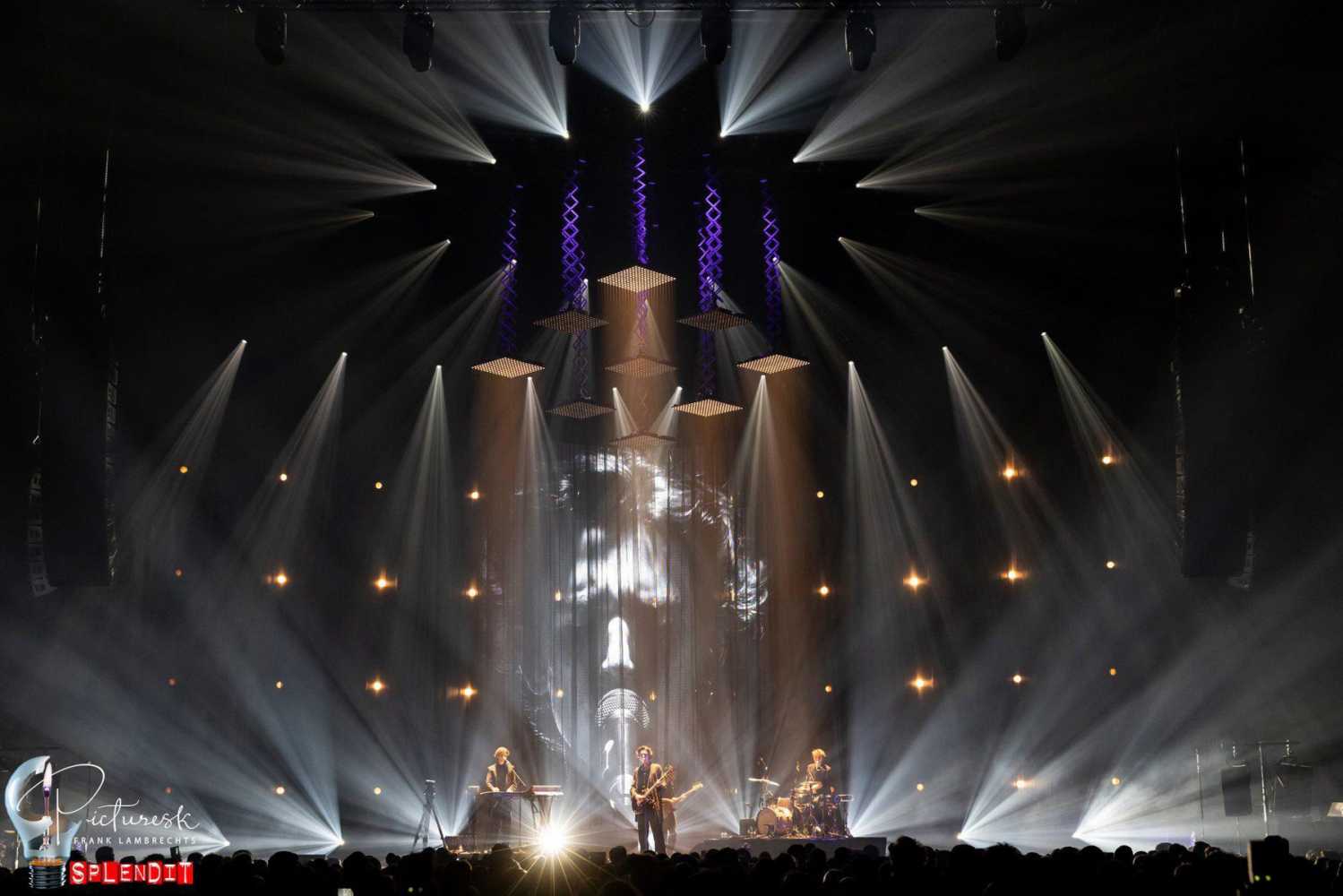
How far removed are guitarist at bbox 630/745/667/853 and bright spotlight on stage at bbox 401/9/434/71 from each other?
7.75 m

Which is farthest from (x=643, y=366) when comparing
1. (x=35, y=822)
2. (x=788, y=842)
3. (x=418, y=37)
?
(x=35, y=822)

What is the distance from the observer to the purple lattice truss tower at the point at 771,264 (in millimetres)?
13781

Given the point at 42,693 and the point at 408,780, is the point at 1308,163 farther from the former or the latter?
the point at 42,693

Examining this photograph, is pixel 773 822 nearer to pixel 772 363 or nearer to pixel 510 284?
pixel 772 363

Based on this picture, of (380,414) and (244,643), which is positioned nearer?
(244,643)

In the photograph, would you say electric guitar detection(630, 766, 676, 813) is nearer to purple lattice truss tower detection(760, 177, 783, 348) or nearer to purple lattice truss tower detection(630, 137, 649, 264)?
purple lattice truss tower detection(760, 177, 783, 348)

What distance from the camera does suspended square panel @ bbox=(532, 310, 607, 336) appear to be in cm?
1258

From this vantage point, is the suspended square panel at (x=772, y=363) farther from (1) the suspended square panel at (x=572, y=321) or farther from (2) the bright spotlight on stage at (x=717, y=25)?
(2) the bright spotlight on stage at (x=717, y=25)

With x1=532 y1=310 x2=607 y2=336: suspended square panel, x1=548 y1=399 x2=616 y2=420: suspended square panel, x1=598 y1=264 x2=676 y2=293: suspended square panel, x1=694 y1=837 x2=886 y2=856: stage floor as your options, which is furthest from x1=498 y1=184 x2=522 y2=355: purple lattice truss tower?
→ x1=694 y1=837 x2=886 y2=856: stage floor

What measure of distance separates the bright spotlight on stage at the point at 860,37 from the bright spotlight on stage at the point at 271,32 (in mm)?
4527

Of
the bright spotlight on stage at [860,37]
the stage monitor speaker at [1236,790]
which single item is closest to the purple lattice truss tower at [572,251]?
the bright spotlight on stage at [860,37]

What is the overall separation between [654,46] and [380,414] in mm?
7495

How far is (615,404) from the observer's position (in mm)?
17266

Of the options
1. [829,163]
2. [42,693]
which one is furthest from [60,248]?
[829,163]
